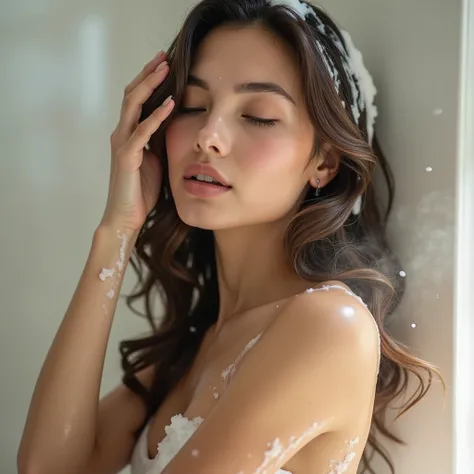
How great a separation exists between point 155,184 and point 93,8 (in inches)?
21.3

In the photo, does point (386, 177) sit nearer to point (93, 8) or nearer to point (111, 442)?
point (111, 442)

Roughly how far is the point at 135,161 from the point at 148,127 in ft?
0.26

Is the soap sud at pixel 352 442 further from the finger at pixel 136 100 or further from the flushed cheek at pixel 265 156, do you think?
the finger at pixel 136 100

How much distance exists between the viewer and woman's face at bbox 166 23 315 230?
1.00 metres

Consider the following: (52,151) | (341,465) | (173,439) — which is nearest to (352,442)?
(341,465)

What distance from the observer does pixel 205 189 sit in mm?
1029

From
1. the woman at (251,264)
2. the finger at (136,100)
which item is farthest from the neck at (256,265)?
the finger at (136,100)

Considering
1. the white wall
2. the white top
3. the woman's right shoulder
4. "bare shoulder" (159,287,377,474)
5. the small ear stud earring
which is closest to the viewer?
"bare shoulder" (159,287,377,474)

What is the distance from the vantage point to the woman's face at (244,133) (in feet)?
3.29

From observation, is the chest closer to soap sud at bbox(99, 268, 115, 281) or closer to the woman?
the woman

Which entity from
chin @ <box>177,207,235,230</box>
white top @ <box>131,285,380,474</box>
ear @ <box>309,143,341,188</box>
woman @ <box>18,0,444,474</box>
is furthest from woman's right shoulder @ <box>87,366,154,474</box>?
ear @ <box>309,143,341,188</box>

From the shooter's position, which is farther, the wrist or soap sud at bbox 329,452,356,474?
the wrist

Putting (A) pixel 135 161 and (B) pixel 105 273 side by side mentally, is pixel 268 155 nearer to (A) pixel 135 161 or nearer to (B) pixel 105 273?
(A) pixel 135 161

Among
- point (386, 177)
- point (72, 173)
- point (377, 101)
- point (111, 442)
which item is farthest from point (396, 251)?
point (72, 173)
